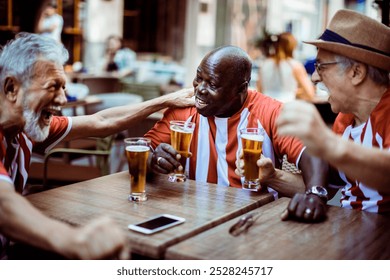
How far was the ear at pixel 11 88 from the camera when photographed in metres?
1.95

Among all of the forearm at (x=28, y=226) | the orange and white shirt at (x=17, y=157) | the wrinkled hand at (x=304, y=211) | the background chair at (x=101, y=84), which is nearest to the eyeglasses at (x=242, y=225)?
the wrinkled hand at (x=304, y=211)

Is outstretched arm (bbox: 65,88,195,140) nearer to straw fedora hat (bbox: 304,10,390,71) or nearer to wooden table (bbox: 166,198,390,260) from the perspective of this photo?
straw fedora hat (bbox: 304,10,390,71)

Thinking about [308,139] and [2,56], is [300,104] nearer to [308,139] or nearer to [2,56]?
[308,139]

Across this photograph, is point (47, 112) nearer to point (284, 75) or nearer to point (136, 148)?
point (136, 148)

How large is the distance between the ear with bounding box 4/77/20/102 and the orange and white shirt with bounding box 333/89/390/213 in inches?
53.5

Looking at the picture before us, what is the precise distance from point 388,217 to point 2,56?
5.13 feet

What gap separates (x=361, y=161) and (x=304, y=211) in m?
0.31

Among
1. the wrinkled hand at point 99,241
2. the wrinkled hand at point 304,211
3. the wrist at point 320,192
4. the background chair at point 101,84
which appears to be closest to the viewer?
the wrinkled hand at point 99,241

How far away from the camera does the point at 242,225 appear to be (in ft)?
5.71

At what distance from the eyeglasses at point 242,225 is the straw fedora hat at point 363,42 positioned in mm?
811

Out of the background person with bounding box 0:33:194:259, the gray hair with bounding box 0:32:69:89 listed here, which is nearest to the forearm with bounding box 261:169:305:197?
the background person with bounding box 0:33:194:259

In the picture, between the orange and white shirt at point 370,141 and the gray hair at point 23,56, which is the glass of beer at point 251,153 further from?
the gray hair at point 23,56

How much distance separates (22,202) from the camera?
1.56m

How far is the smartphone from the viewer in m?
1.67
